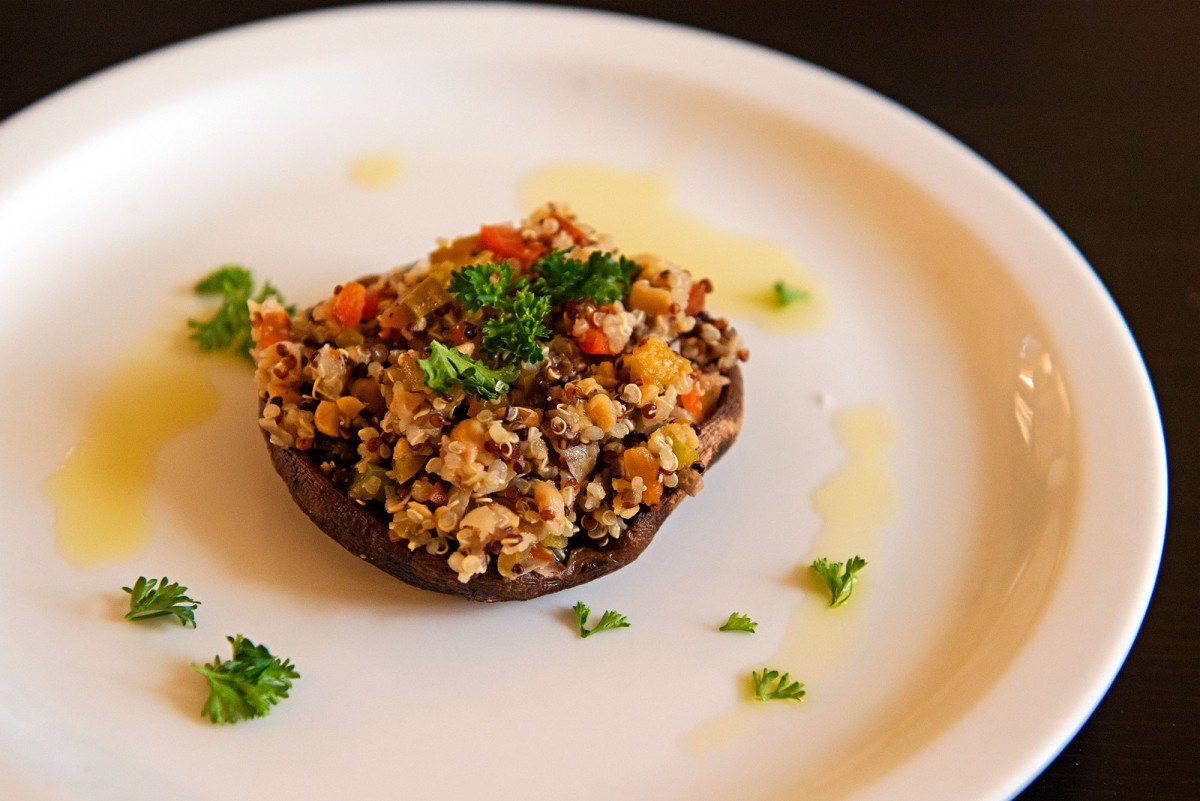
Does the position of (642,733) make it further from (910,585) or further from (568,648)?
(910,585)

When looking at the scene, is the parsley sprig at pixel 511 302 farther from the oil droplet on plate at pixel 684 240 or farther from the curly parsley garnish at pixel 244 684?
the oil droplet on plate at pixel 684 240

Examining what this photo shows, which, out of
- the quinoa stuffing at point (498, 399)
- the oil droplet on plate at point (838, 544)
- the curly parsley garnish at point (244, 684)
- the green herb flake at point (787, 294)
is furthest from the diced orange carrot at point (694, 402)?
the curly parsley garnish at point (244, 684)

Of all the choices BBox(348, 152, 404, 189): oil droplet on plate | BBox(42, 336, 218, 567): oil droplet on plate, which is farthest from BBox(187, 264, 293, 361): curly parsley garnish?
BBox(348, 152, 404, 189): oil droplet on plate

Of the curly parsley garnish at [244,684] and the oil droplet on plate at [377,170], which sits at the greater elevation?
the oil droplet on plate at [377,170]

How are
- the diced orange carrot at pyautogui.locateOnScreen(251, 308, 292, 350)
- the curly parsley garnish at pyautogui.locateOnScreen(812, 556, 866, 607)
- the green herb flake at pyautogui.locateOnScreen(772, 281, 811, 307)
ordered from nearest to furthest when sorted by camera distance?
the curly parsley garnish at pyautogui.locateOnScreen(812, 556, 866, 607), the diced orange carrot at pyautogui.locateOnScreen(251, 308, 292, 350), the green herb flake at pyautogui.locateOnScreen(772, 281, 811, 307)

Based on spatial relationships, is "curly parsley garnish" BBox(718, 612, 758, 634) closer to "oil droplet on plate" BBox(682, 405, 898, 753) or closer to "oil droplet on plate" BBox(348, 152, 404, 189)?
"oil droplet on plate" BBox(682, 405, 898, 753)

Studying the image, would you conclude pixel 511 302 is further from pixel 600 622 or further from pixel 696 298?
pixel 600 622
